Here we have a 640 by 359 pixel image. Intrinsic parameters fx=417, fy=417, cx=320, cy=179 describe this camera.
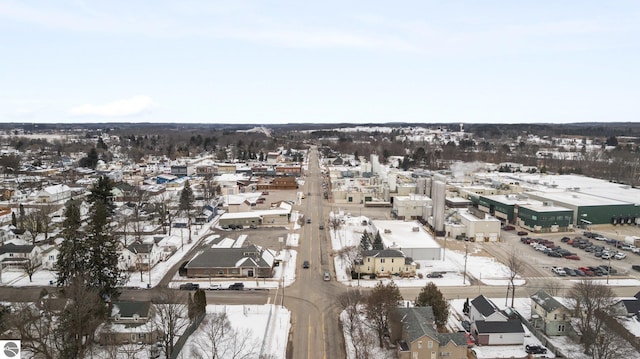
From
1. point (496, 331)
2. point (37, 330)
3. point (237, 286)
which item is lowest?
point (237, 286)

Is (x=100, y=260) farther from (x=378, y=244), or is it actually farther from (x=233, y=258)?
(x=378, y=244)

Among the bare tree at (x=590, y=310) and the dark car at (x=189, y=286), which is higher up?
the bare tree at (x=590, y=310)

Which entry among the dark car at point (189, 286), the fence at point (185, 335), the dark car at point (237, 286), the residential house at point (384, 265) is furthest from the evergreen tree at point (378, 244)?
the fence at point (185, 335)

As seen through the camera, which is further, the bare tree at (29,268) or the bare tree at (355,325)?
the bare tree at (29,268)

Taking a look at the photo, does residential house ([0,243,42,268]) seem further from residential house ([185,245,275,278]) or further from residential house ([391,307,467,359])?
residential house ([391,307,467,359])

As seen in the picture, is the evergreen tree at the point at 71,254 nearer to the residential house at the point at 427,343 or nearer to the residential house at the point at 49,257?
the residential house at the point at 49,257

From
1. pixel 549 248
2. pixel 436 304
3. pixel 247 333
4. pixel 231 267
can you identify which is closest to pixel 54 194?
pixel 231 267

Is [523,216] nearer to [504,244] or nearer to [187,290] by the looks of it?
[504,244]
